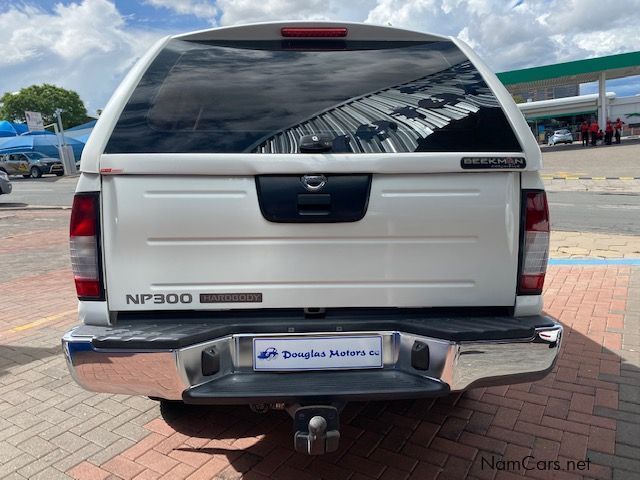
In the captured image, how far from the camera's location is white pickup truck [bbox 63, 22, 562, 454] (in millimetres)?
2051

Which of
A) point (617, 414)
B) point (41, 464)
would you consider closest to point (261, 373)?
point (41, 464)

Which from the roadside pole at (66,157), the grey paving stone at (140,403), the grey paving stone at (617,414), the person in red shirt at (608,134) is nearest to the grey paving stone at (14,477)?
the grey paving stone at (140,403)

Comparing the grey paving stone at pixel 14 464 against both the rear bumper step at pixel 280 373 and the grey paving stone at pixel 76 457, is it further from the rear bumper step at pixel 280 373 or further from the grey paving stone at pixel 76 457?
the rear bumper step at pixel 280 373

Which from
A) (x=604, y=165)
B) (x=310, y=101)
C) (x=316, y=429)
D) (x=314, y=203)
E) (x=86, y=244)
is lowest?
(x=316, y=429)

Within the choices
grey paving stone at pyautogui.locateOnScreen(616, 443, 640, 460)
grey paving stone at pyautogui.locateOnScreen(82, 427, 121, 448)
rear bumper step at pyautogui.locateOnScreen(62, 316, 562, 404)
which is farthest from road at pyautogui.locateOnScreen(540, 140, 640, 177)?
grey paving stone at pyautogui.locateOnScreen(82, 427, 121, 448)

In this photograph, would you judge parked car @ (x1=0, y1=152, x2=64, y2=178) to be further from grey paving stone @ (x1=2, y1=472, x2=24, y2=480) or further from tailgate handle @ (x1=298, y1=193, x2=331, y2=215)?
tailgate handle @ (x1=298, y1=193, x2=331, y2=215)

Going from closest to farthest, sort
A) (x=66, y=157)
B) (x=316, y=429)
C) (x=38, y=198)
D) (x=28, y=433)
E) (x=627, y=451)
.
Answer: (x=316, y=429)
(x=627, y=451)
(x=28, y=433)
(x=38, y=198)
(x=66, y=157)

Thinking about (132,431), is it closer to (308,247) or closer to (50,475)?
(50,475)

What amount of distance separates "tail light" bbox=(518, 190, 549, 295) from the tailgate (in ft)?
0.15

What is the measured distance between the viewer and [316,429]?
6.54 feet

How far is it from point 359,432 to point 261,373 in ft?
3.45

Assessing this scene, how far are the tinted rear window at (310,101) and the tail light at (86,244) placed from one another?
0.24 metres

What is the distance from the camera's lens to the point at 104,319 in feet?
7.08

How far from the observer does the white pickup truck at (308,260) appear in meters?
2.05
